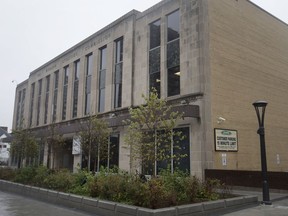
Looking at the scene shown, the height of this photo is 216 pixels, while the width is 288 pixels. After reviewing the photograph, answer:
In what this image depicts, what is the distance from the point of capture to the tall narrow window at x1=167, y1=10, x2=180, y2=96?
20781 mm

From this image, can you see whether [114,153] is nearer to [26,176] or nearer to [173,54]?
[26,176]

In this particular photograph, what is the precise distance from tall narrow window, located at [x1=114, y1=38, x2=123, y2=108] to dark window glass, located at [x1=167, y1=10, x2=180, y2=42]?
18.8ft

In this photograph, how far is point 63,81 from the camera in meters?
34.4

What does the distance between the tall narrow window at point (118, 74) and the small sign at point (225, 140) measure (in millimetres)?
9645

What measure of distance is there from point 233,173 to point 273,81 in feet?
35.5

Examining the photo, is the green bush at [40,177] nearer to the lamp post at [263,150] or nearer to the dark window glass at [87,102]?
the lamp post at [263,150]

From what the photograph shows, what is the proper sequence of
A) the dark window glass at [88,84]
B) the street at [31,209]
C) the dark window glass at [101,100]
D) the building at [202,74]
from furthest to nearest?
the dark window glass at [88,84], the dark window glass at [101,100], the building at [202,74], the street at [31,209]

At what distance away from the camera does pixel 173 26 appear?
21844 millimetres

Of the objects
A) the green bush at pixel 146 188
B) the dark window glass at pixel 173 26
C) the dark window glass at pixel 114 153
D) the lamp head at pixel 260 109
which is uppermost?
the dark window glass at pixel 173 26

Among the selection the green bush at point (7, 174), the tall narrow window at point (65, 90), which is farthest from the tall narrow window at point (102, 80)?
the green bush at point (7, 174)

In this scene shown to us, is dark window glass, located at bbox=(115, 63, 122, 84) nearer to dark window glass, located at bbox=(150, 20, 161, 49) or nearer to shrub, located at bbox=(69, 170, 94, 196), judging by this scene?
dark window glass, located at bbox=(150, 20, 161, 49)

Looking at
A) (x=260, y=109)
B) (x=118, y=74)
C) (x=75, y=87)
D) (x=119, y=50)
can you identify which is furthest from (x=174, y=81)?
(x=75, y=87)

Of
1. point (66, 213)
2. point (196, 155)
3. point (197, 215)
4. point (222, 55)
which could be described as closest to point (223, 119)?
point (196, 155)

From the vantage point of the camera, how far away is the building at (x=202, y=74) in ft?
61.2
